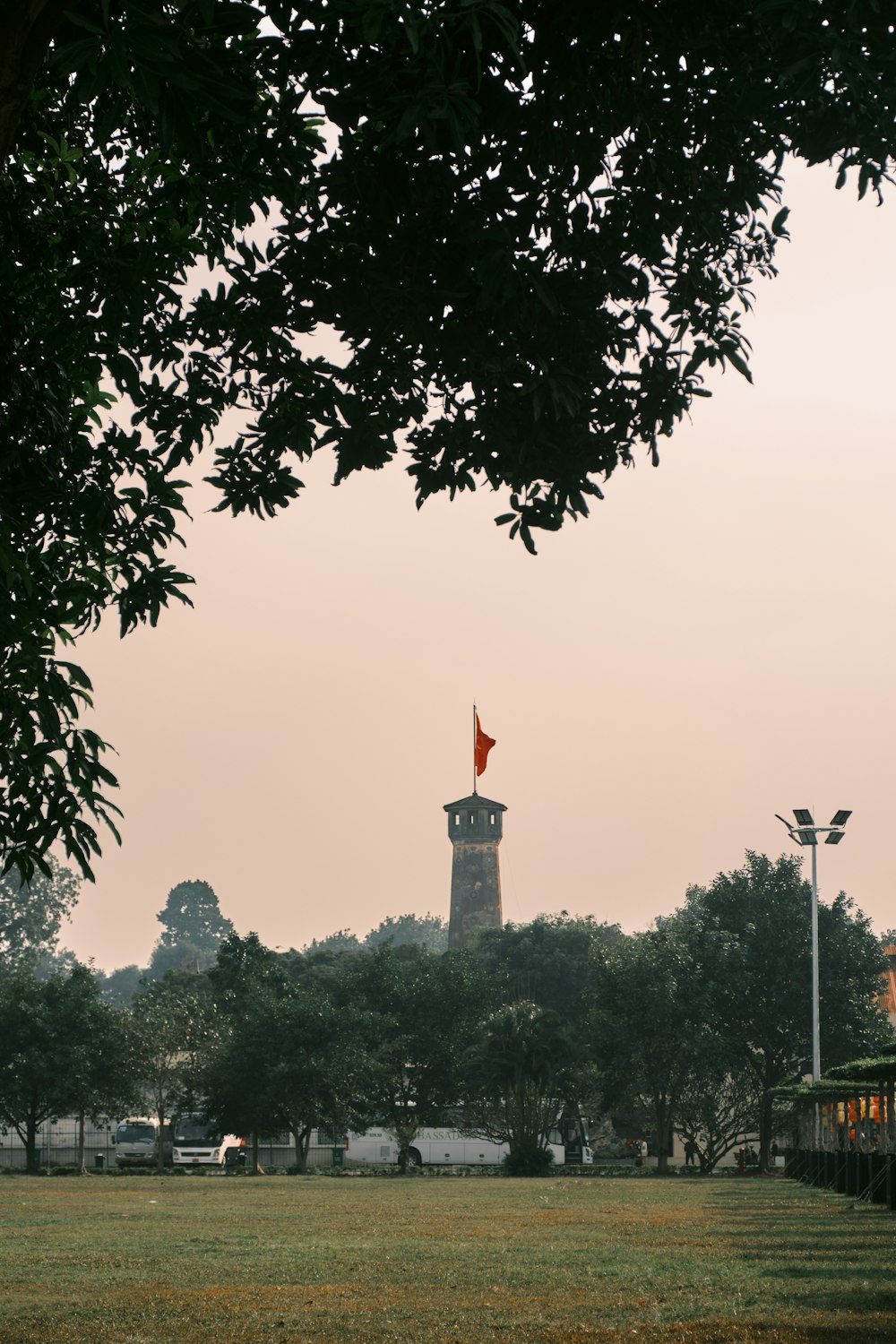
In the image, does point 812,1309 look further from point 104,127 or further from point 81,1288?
point 104,127

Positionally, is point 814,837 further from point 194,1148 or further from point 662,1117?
point 194,1148

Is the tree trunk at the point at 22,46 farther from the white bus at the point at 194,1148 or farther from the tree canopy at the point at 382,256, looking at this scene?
the white bus at the point at 194,1148

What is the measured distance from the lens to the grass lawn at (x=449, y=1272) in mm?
11281

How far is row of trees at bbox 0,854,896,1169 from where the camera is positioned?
53.9 m

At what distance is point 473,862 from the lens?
351 ft

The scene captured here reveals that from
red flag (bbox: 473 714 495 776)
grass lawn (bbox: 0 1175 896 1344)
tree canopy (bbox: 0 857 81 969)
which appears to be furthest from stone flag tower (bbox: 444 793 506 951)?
grass lawn (bbox: 0 1175 896 1344)

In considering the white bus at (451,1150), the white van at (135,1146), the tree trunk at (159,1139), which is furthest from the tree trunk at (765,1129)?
the white van at (135,1146)

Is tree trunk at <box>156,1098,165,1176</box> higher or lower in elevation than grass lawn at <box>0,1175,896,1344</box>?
lower

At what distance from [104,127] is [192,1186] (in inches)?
1502

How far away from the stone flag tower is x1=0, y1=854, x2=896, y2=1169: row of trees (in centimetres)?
4228

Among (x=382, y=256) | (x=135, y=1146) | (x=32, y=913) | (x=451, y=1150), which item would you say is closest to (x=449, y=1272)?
(x=382, y=256)

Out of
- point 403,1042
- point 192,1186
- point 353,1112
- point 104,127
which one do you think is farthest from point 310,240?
point 403,1042

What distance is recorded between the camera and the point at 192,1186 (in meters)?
41.9

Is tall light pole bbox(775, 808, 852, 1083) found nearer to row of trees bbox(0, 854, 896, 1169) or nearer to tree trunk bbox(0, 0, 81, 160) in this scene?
row of trees bbox(0, 854, 896, 1169)
